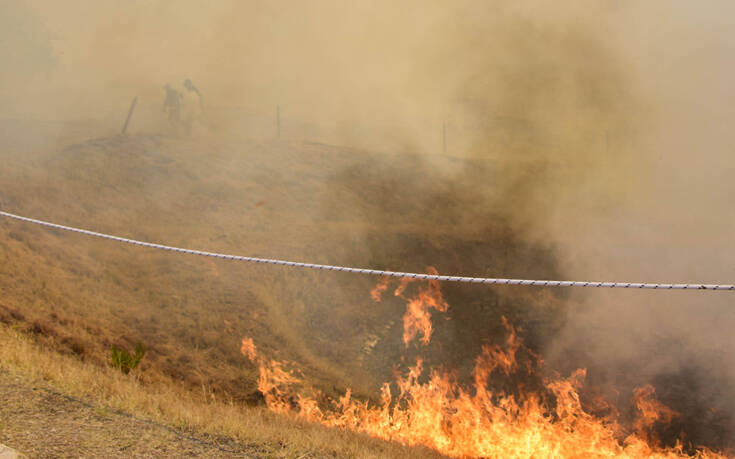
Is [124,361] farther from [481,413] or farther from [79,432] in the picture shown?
[481,413]

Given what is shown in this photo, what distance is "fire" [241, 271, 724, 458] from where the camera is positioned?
274 inches

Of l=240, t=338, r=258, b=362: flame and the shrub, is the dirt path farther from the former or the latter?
l=240, t=338, r=258, b=362: flame

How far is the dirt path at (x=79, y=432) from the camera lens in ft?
10.3

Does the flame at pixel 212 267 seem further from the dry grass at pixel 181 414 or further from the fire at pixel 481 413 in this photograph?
the dry grass at pixel 181 414

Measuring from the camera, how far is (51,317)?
636 cm

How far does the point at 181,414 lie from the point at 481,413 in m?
5.32

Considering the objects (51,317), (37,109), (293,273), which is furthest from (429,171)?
(37,109)

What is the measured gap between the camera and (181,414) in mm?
4031

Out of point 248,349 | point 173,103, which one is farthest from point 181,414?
point 173,103

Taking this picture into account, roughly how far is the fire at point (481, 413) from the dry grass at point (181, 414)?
73.3 inches

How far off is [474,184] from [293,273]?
897 cm

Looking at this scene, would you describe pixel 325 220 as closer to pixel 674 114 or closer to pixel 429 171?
pixel 429 171

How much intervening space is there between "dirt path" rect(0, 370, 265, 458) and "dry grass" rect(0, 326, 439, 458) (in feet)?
0.43

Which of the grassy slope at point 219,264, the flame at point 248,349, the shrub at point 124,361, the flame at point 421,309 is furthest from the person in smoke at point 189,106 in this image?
the shrub at point 124,361
